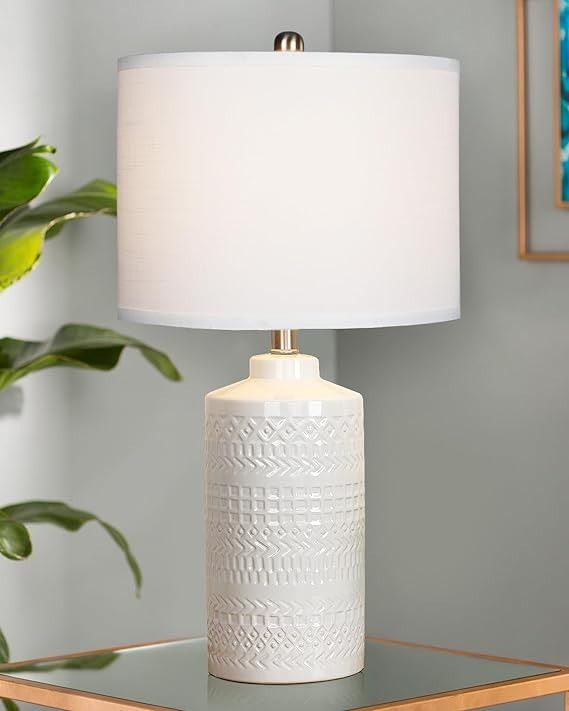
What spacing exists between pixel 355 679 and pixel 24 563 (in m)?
0.74

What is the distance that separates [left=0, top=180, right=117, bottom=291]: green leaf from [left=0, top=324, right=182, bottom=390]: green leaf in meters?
0.15

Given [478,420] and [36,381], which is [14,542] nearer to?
[36,381]

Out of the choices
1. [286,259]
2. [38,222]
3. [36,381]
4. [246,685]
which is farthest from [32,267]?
[246,685]

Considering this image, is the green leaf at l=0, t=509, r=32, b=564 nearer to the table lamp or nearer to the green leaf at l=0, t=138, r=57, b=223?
the table lamp

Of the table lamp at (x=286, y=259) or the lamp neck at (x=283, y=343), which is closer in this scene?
the table lamp at (x=286, y=259)

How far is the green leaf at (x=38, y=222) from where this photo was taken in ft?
6.30

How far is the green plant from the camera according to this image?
1860 mm

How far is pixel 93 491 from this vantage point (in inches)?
88.4

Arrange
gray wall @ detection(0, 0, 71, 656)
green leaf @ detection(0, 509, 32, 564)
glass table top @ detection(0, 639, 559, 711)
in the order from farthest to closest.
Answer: gray wall @ detection(0, 0, 71, 656) → green leaf @ detection(0, 509, 32, 564) → glass table top @ detection(0, 639, 559, 711)

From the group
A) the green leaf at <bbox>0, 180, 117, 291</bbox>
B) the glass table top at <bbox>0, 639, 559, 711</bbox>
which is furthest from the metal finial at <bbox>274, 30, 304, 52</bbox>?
the glass table top at <bbox>0, 639, 559, 711</bbox>

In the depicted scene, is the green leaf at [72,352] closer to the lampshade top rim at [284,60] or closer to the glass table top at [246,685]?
the glass table top at [246,685]

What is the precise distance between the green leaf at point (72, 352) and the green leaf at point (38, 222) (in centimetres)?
15

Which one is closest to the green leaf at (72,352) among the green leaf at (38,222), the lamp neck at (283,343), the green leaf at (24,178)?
the green leaf at (38,222)

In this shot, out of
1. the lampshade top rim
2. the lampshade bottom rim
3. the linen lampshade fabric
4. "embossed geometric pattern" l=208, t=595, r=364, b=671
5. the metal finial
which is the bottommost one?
"embossed geometric pattern" l=208, t=595, r=364, b=671
